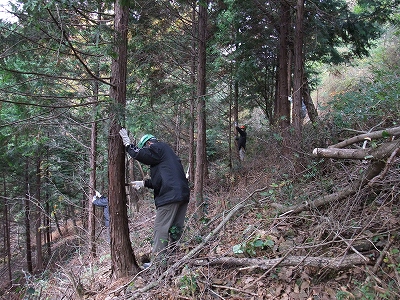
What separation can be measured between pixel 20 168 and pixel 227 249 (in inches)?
543

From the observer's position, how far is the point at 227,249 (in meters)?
4.13

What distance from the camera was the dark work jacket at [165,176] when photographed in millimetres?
4562

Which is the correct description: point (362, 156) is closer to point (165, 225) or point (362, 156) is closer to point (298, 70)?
point (165, 225)

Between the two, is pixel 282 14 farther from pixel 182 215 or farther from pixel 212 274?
pixel 212 274

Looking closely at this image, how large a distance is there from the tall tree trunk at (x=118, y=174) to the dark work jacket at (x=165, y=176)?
1.52 ft

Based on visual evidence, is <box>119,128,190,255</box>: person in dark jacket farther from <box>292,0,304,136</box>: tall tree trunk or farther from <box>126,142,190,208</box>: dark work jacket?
<box>292,0,304,136</box>: tall tree trunk

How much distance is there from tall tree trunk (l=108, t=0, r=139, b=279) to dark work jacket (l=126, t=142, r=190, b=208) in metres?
0.46

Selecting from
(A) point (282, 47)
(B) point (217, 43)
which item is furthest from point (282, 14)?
(B) point (217, 43)

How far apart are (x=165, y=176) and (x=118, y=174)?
0.74 metres

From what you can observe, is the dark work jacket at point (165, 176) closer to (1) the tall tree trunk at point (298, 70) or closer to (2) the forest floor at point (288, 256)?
(2) the forest floor at point (288, 256)

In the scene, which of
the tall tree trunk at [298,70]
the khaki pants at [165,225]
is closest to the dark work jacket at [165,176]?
the khaki pants at [165,225]

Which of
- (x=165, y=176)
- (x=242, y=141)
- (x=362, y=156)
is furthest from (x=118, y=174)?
(x=242, y=141)

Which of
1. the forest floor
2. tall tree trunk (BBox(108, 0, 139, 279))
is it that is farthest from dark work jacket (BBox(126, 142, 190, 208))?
the forest floor

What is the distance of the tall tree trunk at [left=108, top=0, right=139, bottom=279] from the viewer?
14.3ft
